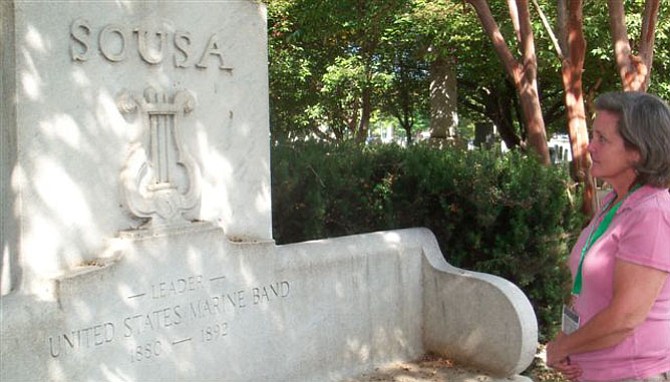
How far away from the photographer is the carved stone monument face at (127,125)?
3580 mm

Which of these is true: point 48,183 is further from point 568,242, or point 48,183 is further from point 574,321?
point 568,242

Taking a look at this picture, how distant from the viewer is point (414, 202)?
6.42m

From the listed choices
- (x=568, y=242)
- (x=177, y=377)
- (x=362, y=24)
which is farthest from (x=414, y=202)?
(x=362, y=24)

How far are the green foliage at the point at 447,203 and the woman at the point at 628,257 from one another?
138 inches

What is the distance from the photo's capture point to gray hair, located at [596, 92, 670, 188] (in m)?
2.56

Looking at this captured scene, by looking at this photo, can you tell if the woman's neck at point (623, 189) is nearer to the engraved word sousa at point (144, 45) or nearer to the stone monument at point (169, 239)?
the stone monument at point (169, 239)

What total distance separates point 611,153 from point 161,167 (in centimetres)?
246

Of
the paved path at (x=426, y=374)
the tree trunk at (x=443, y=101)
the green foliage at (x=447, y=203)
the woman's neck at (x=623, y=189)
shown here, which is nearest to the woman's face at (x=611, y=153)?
the woman's neck at (x=623, y=189)

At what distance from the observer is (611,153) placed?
264cm

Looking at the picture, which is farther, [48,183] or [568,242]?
[568,242]

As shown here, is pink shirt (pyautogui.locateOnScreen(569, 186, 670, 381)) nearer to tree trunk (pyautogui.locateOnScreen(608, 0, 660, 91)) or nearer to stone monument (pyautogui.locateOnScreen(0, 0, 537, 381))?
stone monument (pyautogui.locateOnScreen(0, 0, 537, 381))

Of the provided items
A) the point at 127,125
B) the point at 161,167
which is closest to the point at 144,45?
the point at 127,125

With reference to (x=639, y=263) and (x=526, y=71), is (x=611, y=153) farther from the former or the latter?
(x=526, y=71)

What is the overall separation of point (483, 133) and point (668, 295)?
26.5m
